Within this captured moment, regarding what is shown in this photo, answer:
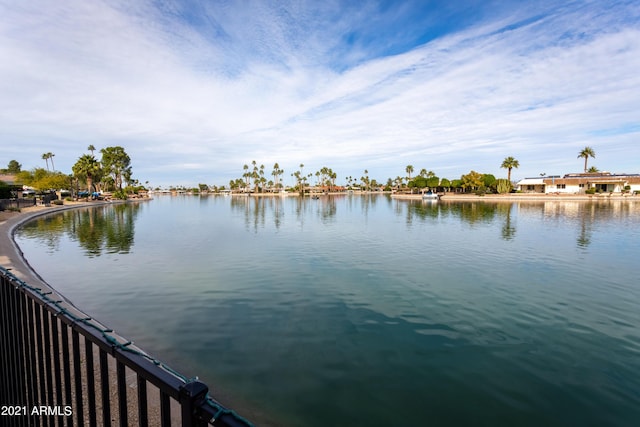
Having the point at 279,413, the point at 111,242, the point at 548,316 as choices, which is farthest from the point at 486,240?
the point at 111,242

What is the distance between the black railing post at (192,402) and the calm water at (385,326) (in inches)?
234

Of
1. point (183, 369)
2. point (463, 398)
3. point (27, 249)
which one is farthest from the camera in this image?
point (27, 249)

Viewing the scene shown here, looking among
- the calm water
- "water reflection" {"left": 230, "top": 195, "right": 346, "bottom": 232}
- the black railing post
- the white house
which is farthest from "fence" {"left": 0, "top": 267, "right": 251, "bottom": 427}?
the white house

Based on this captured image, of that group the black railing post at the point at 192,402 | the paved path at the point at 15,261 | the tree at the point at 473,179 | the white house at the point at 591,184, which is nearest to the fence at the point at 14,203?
the paved path at the point at 15,261

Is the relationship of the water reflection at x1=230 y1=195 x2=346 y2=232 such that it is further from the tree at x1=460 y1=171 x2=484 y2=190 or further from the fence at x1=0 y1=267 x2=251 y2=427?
the tree at x1=460 y1=171 x2=484 y2=190

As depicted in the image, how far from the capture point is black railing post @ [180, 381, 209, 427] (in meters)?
1.58

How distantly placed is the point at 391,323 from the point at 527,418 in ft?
15.9

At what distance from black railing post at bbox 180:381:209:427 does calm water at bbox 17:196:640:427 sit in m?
5.94

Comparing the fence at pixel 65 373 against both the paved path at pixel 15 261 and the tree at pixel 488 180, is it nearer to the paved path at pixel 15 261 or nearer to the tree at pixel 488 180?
Answer: the paved path at pixel 15 261

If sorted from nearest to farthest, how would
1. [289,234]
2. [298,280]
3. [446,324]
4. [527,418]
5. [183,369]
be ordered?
1. [527,418]
2. [183,369]
3. [446,324]
4. [298,280]
5. [289,234]

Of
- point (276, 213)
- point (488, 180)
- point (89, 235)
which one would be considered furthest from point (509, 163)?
point (89, 235)

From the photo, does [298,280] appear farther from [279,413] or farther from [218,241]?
[218,241]

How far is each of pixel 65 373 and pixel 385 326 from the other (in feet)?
31.3

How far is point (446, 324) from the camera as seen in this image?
11.2 meters
